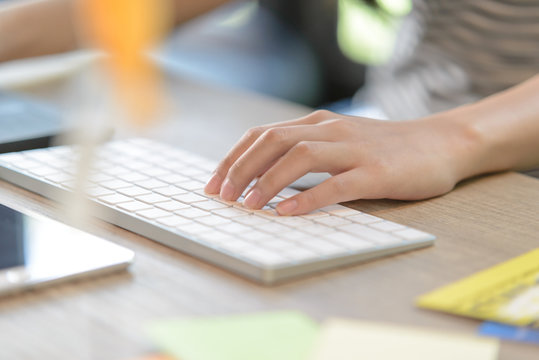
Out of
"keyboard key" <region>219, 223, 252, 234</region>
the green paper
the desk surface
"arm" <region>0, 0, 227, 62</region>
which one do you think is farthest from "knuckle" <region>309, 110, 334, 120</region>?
"arm" <region>0, 0, 227, 62</region>

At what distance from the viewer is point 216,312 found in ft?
1.37

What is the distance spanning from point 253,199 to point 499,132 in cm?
32

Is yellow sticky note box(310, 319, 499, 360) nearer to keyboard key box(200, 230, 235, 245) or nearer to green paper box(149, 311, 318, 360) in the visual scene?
green paper box(149, 311, 318, 360)

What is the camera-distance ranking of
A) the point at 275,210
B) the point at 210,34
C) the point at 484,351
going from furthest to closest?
the point at 210,34
the point at 275,210
the point at 484,351

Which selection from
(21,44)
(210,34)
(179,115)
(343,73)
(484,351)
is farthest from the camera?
(210,34)

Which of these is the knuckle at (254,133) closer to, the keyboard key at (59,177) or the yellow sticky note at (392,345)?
the keyboard key at (59,177)

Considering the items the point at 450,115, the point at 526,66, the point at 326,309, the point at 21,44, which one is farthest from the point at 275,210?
Answer: the point at 21,44

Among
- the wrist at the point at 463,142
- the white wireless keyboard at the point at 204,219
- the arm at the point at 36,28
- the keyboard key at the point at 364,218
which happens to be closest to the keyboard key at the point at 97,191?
the white wireless keyboard at the point at 204,219

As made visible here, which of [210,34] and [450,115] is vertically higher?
[450,115]

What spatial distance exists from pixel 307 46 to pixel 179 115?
239 cm

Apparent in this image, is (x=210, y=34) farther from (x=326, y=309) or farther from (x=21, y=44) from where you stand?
(x=326, y=309)

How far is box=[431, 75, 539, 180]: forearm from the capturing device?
0.72 metres

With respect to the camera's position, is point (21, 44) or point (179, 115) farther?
point (21, 44)

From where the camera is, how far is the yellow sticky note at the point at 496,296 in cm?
42
